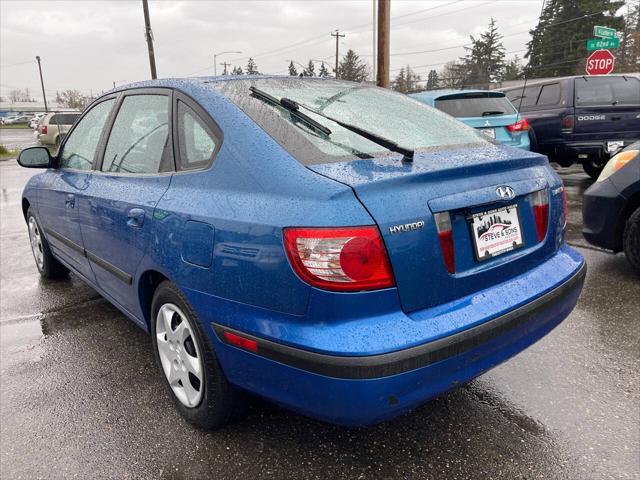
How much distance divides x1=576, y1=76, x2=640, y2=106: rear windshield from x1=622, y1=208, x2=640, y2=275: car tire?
5.09m

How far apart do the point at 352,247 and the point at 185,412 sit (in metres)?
1.27

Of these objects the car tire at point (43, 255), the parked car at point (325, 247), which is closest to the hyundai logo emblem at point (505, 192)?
the parked car at point (325, 247)

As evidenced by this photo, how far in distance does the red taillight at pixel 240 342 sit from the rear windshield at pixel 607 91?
27.1ft

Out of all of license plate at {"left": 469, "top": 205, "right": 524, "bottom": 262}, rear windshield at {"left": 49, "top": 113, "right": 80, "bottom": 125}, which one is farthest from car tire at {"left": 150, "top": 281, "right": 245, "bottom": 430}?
rear windshield at {"left": 49, "top": 113, "right": 80, "bottom": 125}

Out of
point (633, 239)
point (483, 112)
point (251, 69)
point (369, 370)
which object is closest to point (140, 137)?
point (369, 370)

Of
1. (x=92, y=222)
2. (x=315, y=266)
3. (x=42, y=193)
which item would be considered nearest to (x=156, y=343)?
(x=92, y=222)

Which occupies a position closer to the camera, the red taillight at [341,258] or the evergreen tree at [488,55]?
the red taillight at [341,258]

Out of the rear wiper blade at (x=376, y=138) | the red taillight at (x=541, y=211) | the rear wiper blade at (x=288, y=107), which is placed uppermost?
the rear wiper blade at (x=288, y=107)

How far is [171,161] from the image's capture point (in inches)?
89.2

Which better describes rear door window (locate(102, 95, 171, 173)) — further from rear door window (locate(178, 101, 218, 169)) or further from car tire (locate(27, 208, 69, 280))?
car tire (locate(27, 208, 69, 280))

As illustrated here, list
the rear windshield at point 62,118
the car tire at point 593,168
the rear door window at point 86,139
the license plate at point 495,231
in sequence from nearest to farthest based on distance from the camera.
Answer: the license plate at point 495,231 < the rear door window at point 86,139 < the car tire at point 593,168 < the rear windshield at point 62,118

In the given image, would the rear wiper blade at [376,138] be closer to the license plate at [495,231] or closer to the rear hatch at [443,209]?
the rear hatch at [443,209]

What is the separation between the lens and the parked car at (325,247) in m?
1.58

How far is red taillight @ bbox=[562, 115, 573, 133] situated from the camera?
8159mm
